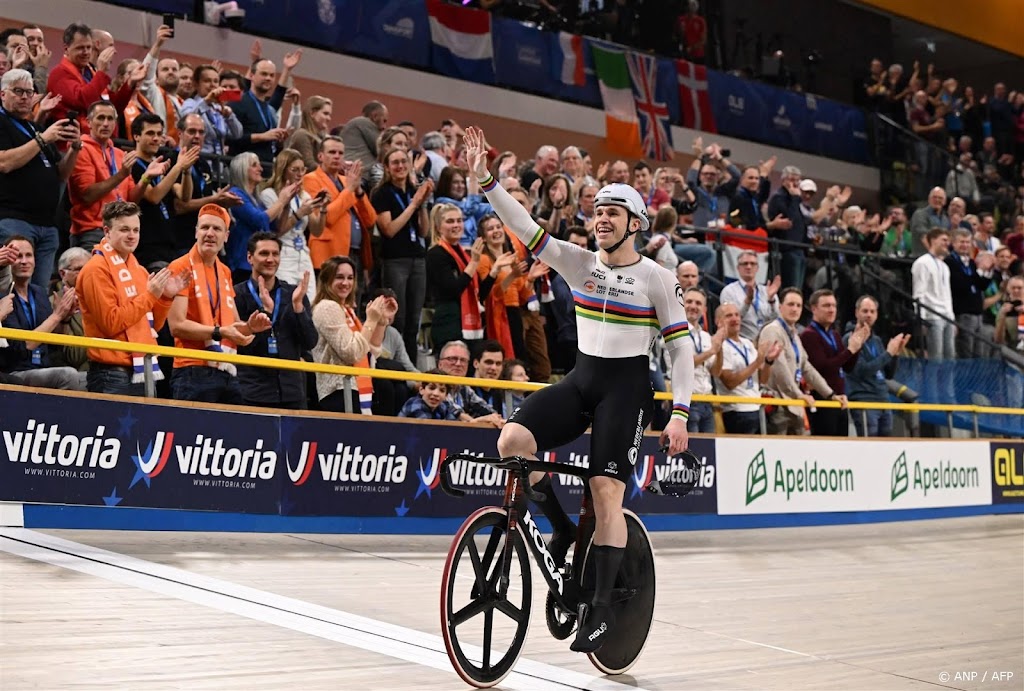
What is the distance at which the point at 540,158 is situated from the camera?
1230 cm

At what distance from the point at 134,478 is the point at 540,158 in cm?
600

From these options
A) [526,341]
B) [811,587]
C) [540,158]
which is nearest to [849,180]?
[540,158]

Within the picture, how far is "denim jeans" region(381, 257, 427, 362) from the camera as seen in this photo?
10109 mm

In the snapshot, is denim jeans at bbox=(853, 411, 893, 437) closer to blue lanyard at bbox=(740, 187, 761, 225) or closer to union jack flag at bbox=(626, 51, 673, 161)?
blue lanyard at bbox=(740, 187, 761, 225)

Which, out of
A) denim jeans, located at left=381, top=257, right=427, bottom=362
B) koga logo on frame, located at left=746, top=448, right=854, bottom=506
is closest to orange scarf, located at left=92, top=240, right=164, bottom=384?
denim jeans, located at left=381, top=257, right=427, bottom=362

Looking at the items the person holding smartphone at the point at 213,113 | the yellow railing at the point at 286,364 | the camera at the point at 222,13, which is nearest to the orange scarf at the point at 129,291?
the yellow railing at the point at 286,364

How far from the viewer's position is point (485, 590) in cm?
491

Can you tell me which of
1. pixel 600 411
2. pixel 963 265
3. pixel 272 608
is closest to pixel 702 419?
pixel 272 608

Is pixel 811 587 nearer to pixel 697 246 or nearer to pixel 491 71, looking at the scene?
pixel 697 246

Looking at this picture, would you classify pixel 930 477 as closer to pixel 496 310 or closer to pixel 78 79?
pixel 496 310

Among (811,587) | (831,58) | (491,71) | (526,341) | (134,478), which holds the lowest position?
(811,587)

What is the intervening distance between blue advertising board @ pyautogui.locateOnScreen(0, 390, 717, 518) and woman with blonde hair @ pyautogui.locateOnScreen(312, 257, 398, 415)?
0.84 ft

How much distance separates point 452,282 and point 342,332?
139cm

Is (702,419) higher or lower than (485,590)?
higher
